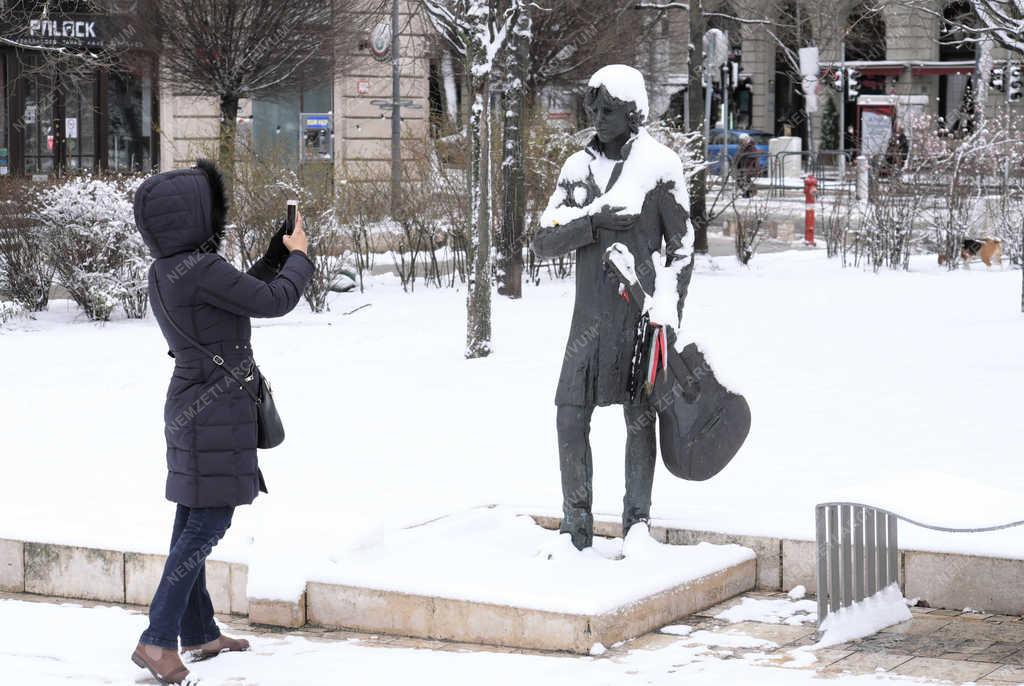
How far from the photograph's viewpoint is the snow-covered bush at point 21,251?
46.6 feet

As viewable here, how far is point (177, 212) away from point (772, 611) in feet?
8.37

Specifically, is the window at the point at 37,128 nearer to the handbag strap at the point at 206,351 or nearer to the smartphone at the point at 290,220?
the smartphone at the point at 290,220

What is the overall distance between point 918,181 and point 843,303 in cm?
335

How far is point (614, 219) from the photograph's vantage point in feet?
19.1

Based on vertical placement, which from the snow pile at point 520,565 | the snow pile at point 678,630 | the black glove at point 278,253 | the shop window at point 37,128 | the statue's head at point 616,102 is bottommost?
the snow pile at point 678,630

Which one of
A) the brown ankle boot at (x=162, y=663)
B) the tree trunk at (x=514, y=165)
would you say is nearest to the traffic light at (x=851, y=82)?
the tree trunk at (x=514, y=165)

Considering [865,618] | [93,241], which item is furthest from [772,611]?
[93,241]

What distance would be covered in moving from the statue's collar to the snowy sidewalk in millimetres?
1711

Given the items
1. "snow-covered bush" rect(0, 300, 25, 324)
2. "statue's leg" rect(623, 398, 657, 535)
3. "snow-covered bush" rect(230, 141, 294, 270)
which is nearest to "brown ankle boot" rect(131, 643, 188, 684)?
"statue's leg" rect(623, 398, 657, 535)

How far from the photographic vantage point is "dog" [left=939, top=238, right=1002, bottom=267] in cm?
1791

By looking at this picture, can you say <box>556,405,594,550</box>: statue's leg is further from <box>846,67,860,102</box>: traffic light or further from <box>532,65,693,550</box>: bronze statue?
<box>846,67,860,102</box>: traffic light

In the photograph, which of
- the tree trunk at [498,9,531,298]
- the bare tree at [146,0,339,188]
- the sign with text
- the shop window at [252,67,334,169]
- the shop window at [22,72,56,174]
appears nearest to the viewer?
the tree trunk at [498,9,531,298]

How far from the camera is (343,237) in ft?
52.3

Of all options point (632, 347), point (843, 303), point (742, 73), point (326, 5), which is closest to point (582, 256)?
point (632, 347)
